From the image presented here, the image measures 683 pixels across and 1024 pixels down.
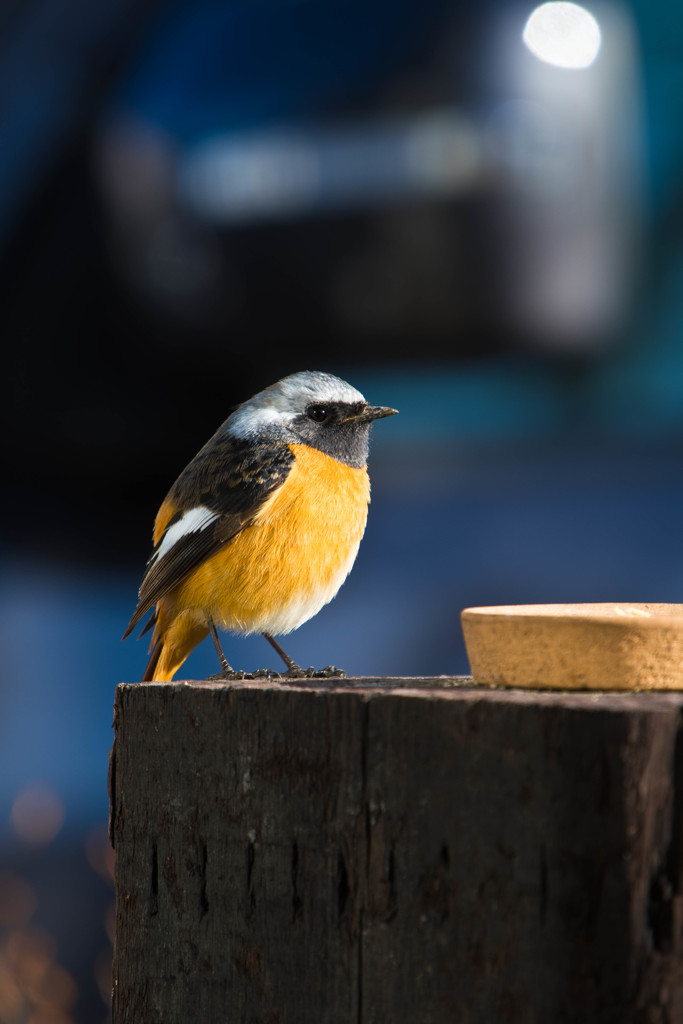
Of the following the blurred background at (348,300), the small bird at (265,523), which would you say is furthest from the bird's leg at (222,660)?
the blurred background at (348,300)

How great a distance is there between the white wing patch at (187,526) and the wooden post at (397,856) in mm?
1137

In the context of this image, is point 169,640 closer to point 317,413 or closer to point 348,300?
point 317,413

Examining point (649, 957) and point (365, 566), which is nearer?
point (649, 957)

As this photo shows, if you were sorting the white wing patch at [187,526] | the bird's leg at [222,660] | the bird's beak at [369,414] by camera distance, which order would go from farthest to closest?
the bird's beak at [369,414]
the white wing patch at [187,526]
the bird's leg at [222,660]

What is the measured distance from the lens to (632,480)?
17.7 ft

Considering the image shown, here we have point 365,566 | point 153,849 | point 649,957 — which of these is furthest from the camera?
point 365,566

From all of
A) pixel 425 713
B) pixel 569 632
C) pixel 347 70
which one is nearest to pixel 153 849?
pixel 425 713

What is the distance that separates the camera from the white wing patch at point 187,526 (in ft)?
9.71

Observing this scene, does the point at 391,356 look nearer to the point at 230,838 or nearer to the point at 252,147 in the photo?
the point at 252,147

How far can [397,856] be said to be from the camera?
1.51 meters

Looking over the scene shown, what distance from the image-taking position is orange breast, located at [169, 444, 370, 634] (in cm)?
286

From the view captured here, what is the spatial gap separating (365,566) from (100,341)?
5.89 feet

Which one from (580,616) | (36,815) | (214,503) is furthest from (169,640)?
(36,815)

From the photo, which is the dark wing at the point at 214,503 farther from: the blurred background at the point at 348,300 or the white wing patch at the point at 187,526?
the blurred background at the point at 348,300
